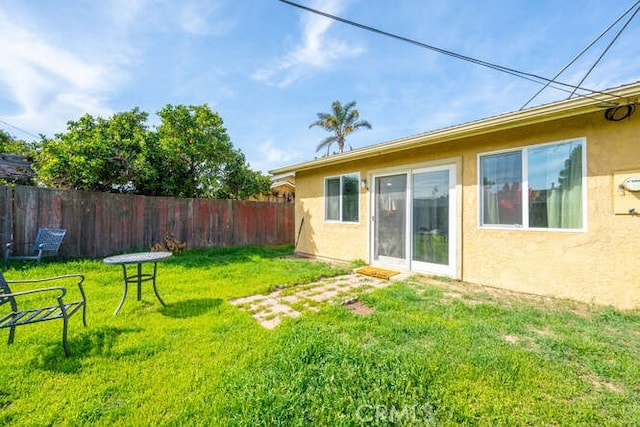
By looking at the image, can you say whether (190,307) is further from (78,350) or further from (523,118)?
(523,118)

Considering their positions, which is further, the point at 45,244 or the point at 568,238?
the point at 45,244

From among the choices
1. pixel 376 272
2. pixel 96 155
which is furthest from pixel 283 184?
pixel 376 272

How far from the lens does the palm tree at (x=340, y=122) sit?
2047cm

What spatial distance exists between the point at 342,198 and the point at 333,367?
527 cm

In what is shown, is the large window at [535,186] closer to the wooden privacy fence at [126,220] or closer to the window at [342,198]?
the window at [342,198]

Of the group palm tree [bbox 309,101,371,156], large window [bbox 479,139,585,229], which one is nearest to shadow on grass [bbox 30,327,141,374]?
large window [bbox 479,139,585,229]

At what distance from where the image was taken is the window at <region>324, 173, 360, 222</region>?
22.0 feet

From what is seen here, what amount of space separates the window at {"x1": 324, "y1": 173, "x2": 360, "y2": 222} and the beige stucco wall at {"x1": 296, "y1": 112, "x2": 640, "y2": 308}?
1674 millimetres

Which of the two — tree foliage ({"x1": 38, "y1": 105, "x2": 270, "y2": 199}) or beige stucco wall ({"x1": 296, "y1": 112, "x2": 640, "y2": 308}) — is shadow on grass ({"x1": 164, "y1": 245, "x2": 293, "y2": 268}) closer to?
tree foliage ({"x1": 38, "y1": 105, "x2": 270, "y2": 199})

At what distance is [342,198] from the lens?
7.07 m

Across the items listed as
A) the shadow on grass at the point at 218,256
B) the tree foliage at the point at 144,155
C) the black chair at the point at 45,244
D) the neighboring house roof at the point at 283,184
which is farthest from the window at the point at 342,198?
the neighboring house roof at the point at 283,184

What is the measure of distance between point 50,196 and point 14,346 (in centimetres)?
544

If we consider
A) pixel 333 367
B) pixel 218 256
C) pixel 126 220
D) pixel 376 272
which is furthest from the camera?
pixel 218 256

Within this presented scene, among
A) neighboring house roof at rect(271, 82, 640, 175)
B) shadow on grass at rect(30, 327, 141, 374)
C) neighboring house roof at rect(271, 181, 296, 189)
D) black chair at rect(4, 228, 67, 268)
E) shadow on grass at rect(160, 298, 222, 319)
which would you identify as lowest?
shadow on grass at rect(30, 327, 141, 374)
